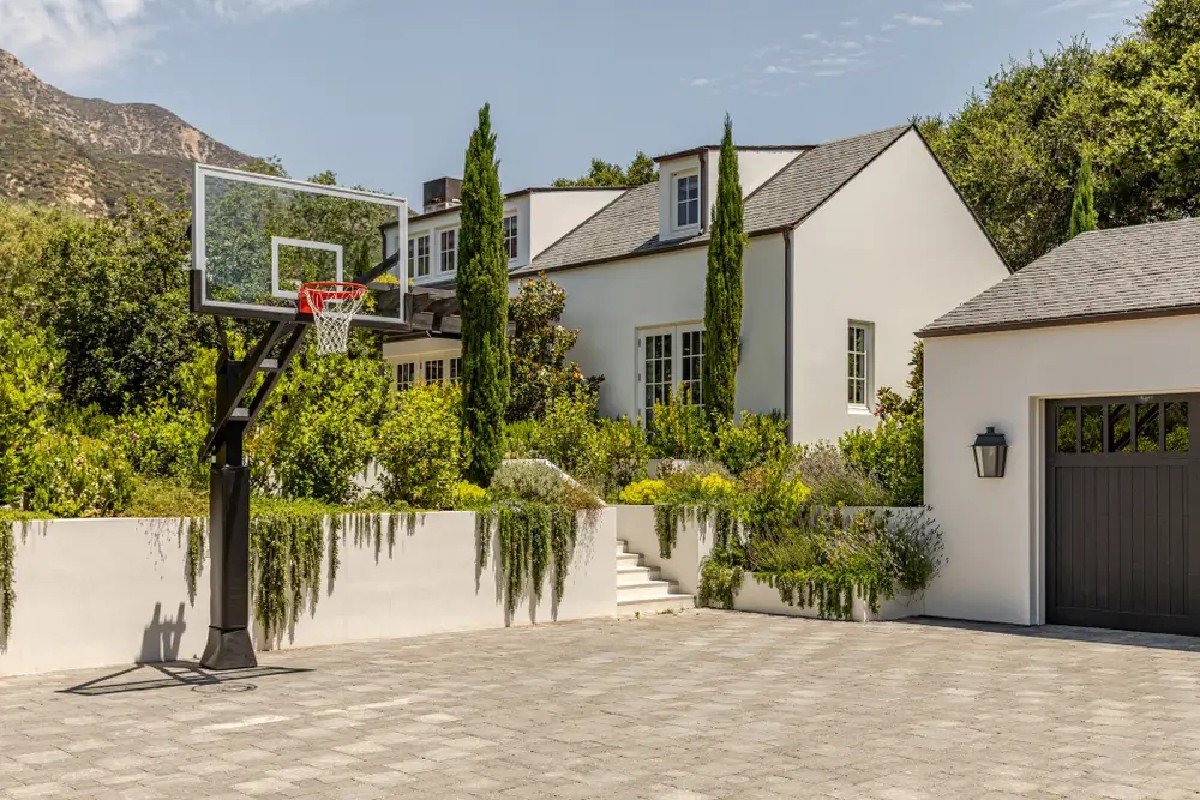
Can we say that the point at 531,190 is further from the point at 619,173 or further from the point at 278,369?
the point at 619,173

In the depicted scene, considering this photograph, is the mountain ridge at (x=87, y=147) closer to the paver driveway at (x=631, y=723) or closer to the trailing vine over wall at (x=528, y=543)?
the trailing vine over wall at (x=528, y=543)

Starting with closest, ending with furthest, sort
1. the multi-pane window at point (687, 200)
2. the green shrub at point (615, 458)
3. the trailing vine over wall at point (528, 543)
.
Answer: the trailing vine over wall at point (528, 543) → the green shrub at point (615, 458) → the multi-pane window at point (687, 200)

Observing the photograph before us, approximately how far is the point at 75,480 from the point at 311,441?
3.04 metres

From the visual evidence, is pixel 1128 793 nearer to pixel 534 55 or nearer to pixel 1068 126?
pixel 534 55

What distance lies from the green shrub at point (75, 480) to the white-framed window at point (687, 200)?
497 inches

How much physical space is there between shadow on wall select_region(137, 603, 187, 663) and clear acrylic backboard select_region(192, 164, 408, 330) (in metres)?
3.35

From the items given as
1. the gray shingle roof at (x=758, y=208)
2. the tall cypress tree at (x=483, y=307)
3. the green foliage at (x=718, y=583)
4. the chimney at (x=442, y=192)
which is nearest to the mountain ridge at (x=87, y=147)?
the chimney at (x=442, y=192)

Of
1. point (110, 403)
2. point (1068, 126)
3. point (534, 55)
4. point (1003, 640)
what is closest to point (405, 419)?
point (534, 55)

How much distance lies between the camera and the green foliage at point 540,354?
22.5 meters

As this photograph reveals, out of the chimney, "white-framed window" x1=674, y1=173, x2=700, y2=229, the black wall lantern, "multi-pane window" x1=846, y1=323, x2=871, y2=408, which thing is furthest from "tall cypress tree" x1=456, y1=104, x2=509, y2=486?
the chimney

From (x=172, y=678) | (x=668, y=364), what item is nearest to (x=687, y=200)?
(x=668, y=364)

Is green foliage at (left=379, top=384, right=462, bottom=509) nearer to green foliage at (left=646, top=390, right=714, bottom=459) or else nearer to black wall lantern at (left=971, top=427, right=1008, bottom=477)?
green foliage at (left=646, top=390, right=714, bottom=459)

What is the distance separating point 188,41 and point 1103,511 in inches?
692

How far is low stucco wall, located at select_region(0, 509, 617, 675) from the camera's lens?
11.5 meters
